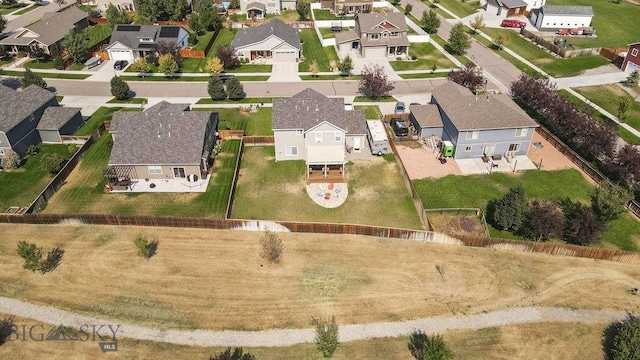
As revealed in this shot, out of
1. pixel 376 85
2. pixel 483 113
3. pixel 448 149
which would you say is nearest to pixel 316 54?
pixel 376 85

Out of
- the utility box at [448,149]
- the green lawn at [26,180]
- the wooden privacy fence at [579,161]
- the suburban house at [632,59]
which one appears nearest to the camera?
the wooden privacy fence at [579,161]

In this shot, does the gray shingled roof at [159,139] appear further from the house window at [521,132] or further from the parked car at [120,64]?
the house window at [521,132]

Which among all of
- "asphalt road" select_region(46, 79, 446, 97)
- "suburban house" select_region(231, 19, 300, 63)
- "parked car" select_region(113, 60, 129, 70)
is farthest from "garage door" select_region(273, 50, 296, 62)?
"parked car" select_region(113, 60, 129, 70)

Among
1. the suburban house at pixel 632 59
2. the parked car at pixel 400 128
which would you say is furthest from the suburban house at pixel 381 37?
the suburban house at pixel 632 59

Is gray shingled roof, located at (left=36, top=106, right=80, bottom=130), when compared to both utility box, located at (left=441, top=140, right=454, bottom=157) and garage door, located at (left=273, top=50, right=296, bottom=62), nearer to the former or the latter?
garage door, located at (left=273, top=50, right=296, bottom=62)

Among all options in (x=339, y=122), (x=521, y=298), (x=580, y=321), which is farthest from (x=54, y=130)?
(x=580, y=321)

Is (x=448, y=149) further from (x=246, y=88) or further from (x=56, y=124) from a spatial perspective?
(x=56, y=124)

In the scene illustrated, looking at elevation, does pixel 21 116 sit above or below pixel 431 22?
below
